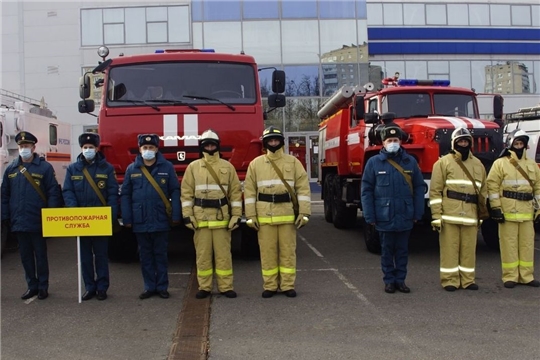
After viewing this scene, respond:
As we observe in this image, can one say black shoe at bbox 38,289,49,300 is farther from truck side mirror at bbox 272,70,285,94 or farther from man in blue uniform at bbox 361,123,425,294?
truck side mirror at bbox 272,70,285,94

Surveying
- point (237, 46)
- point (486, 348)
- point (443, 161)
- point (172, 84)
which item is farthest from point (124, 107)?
point (237, 46)

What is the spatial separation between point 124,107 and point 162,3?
17718mm

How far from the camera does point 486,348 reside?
4.95 meters

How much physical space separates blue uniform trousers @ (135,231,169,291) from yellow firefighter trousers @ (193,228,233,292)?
1.38 ft

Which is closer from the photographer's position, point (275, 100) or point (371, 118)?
point (275, 100)

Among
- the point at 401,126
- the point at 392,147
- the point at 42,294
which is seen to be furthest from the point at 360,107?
the point at 42,294

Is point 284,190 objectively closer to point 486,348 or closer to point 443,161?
point 443,161

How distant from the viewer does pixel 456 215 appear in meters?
6.96

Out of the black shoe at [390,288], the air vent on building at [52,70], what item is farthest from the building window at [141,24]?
the black shoe at [390,288]

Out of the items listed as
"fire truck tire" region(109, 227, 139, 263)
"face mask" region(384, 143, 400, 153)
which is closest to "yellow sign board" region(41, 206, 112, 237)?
"fire truck tire" region(109, 227, 139, 263)

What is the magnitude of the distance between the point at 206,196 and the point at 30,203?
2084 millimetres

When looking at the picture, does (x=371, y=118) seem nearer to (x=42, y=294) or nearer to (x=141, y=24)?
(x=42, y=294)

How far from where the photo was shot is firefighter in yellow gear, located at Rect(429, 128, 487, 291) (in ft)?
22.9

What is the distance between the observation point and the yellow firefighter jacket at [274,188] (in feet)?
22.2
